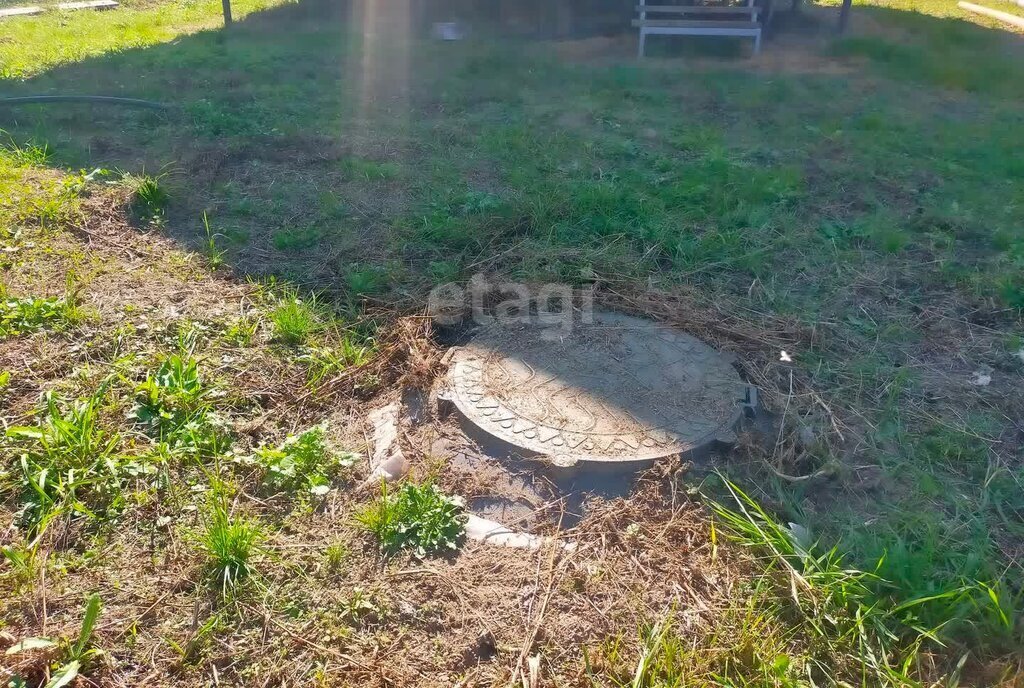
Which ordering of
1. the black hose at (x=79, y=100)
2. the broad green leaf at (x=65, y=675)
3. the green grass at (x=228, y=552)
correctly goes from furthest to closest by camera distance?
1. the black hose at (x=79, y=100)
2. the green grass at (x=228, y=552)
3. the broad green leaf at (x=65, y=675)

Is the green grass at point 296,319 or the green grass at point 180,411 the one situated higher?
the green grass at point 296,319

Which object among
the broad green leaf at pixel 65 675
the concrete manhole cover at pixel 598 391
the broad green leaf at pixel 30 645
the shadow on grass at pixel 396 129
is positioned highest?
the shadow on grass at pixel 396 129

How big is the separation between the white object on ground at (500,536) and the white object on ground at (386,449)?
346 millimetres

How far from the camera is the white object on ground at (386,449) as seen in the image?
259 cm

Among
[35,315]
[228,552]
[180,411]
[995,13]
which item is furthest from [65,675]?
[995,13]

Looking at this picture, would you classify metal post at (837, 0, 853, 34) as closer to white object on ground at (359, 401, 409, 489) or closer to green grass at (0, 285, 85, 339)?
white object on ground at (359, 401, 409, 489)

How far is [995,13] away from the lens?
12203mm

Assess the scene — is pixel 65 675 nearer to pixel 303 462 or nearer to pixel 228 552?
pixel 228 552

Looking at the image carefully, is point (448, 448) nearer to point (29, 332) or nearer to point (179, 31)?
point (29, 332)

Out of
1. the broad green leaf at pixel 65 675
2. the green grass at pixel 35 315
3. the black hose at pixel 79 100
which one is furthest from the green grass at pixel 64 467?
the black hose at pixel 79 100

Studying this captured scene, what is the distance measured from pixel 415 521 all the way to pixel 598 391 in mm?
904

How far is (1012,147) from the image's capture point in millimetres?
5836

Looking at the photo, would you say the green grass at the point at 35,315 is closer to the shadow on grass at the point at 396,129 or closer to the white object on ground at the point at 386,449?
the shadow on grass at the point at 396,129

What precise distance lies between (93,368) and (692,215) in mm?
3453
